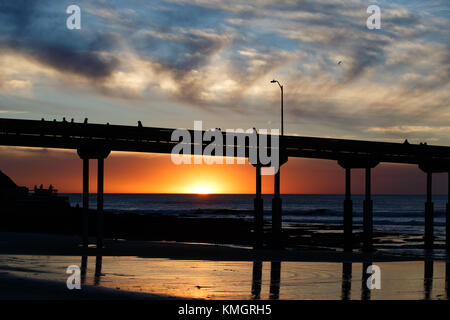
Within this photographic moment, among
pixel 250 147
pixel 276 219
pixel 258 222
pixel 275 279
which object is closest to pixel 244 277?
pixel 275 279

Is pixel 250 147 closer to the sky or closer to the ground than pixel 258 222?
closer to the sky

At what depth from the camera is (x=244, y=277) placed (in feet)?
79.6

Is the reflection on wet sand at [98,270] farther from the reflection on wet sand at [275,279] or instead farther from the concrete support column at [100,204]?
the concrete support column at [100,204]

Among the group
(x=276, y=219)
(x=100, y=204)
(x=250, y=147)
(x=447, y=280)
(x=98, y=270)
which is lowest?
(x=447, y=280)

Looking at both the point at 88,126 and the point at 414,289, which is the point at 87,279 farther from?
the point at 88,126

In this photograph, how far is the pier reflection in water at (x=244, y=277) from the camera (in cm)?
2011

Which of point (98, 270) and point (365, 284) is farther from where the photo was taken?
point (98, 270)

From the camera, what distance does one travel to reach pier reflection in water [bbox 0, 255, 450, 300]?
A: 20.1 metres

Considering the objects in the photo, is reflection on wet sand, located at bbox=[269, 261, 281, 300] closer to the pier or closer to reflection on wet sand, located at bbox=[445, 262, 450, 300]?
reflection on wet sand, located at bbox=[445, 262, 450, 300]

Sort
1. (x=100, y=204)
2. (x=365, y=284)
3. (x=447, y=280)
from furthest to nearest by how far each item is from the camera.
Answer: (x=100, y=204)
(x=447, y=280)
(x=365, y=284)

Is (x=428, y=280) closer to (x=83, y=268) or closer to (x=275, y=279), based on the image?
(x=275, y=279)

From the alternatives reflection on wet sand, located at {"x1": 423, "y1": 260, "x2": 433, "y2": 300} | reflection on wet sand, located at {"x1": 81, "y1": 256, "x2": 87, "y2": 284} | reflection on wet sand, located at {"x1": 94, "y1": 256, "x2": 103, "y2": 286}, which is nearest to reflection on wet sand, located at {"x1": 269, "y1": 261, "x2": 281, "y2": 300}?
reflection on wet sand, located at {"x1": 423, "y1": 260, "x2": 433, "y2": 300}

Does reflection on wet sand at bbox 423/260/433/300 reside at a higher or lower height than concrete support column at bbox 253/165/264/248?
lower
